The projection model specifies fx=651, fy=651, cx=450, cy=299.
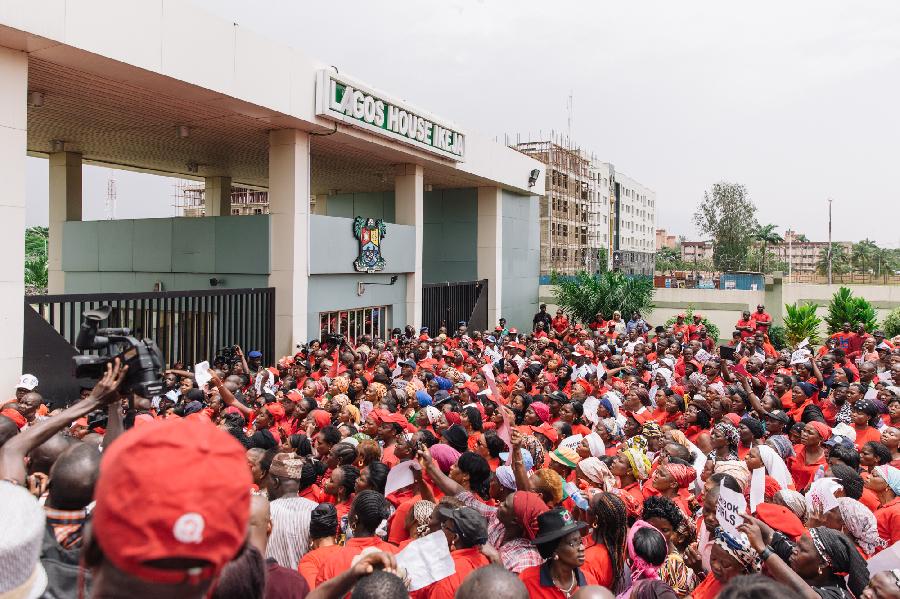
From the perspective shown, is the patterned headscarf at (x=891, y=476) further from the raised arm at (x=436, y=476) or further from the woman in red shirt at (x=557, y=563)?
the raised arm at (x=436, y=476)

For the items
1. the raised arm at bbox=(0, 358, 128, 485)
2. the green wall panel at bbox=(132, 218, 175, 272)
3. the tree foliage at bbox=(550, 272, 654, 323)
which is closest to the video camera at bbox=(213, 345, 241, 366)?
the green wall panel at bbox=(132, 218, 175, 272)

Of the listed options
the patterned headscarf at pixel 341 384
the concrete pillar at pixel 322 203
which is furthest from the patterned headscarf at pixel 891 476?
the concrete pillar at pixel 322 203

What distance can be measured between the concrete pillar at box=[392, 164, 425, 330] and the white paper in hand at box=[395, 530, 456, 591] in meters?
17.3

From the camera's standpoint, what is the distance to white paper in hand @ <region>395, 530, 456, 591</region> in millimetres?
3010

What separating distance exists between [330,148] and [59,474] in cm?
1617

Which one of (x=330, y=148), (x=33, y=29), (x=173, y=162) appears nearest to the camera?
(x=33, y=29)

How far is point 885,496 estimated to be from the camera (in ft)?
16.2

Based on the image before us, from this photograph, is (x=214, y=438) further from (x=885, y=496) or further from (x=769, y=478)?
(x=885, y=496)

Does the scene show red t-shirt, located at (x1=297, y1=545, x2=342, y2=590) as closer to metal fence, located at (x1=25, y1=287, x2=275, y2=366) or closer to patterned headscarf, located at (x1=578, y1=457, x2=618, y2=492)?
patterned headscarf, located at (x1=578, y1=457, x2=618, y2=492)

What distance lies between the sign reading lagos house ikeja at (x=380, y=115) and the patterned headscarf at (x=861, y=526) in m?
13.3

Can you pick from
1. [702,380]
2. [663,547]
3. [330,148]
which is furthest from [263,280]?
[663,547]

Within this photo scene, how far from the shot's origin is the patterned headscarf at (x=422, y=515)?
398cm

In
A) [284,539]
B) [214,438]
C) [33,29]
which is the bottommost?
[284,539]

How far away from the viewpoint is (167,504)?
134 cm
